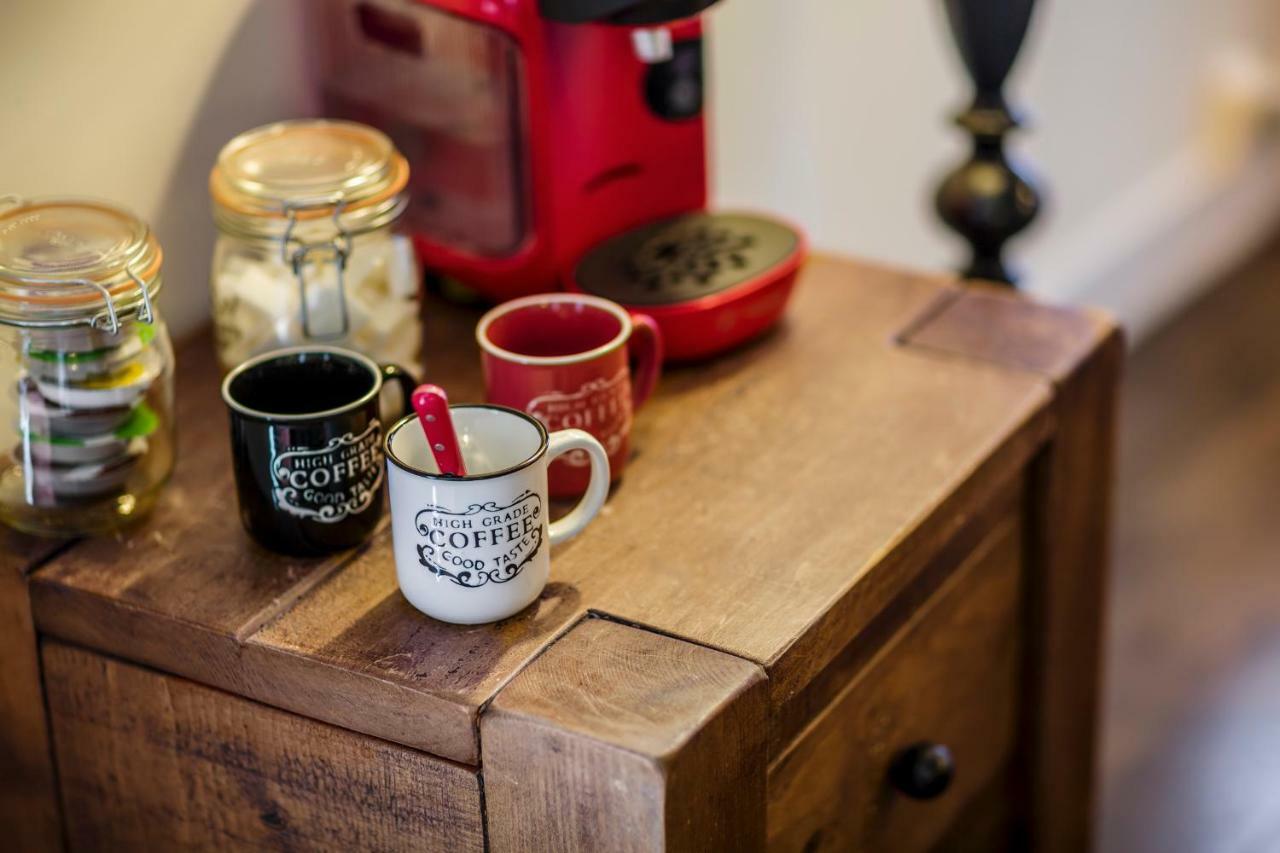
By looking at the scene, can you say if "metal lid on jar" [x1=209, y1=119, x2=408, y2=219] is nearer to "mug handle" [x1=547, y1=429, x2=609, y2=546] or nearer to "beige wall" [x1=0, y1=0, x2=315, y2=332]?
"beige wall" [x1=0, y1=0, x2=315, y2=332]

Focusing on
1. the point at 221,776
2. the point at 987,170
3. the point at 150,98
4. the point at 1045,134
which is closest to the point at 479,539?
the point at 221,776

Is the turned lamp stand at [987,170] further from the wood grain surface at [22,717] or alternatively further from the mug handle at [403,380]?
the wood grain surface at [22,717]

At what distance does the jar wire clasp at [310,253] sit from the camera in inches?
37.2

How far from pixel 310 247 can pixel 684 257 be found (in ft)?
1.02

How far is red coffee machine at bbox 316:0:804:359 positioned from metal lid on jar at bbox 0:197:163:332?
0.30 metres

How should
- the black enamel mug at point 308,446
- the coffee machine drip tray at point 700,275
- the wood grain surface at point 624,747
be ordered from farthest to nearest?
the coffee machine drip tray at point 700,275, the black enamel mug at point 308,446, the wood grain surface at point 624,747

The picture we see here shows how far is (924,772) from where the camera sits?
969 mm

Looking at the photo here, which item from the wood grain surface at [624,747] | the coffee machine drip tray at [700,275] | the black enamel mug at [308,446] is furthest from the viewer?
the coffee machine drip tray at [700,275]

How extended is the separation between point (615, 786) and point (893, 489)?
31 centimetres

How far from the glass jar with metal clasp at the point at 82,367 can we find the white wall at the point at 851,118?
0.14m

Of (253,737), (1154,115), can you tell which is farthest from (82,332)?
(1154,115)

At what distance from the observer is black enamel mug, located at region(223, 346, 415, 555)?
82 centimetres

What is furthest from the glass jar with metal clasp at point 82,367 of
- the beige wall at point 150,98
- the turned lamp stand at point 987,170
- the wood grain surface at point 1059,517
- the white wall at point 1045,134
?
the white wall at point 1045,134

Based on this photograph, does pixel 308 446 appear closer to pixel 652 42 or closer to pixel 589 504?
pixel 589 504
